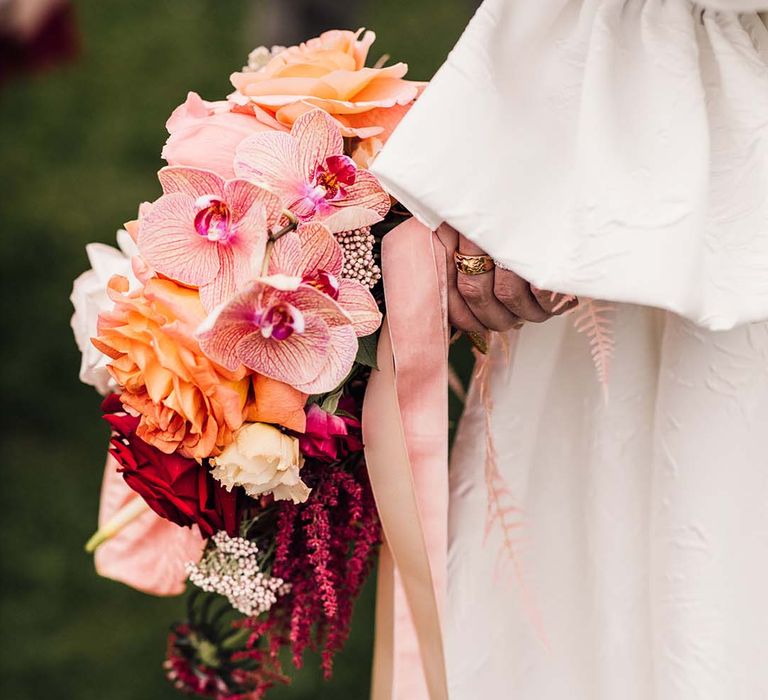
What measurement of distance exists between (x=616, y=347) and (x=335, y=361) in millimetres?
377

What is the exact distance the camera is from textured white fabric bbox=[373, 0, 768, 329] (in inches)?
39.3

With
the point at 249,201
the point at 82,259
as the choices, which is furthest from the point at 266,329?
the point at 82,259

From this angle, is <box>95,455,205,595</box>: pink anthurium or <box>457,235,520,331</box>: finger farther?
Answer: <box>95,455,205,595</box>: pink anthurium

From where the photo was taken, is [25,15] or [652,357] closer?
[652,357]

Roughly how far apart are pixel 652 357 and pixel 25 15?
3.29m

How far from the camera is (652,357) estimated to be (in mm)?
1253

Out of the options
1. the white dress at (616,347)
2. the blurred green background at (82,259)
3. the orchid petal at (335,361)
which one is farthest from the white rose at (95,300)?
the blurred green background at (82,259)

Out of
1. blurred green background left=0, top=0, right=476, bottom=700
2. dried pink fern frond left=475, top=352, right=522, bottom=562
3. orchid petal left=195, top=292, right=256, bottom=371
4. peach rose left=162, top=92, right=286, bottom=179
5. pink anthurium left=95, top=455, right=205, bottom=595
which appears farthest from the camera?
blurred green background left=0, top=0, right=476, bottom=700

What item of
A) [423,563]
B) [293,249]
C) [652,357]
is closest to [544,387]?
[652,357]

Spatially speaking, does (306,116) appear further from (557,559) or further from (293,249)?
(557,559)

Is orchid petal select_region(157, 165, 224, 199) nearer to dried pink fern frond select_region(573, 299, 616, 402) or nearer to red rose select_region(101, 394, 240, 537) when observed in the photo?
red rose select_region(101, 394, 240, 537)

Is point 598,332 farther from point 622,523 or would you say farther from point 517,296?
point 622,523

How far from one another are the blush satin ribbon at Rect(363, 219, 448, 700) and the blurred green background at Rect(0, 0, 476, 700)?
1374 mm

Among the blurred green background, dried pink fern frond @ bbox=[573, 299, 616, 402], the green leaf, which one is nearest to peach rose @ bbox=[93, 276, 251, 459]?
the green leaf
